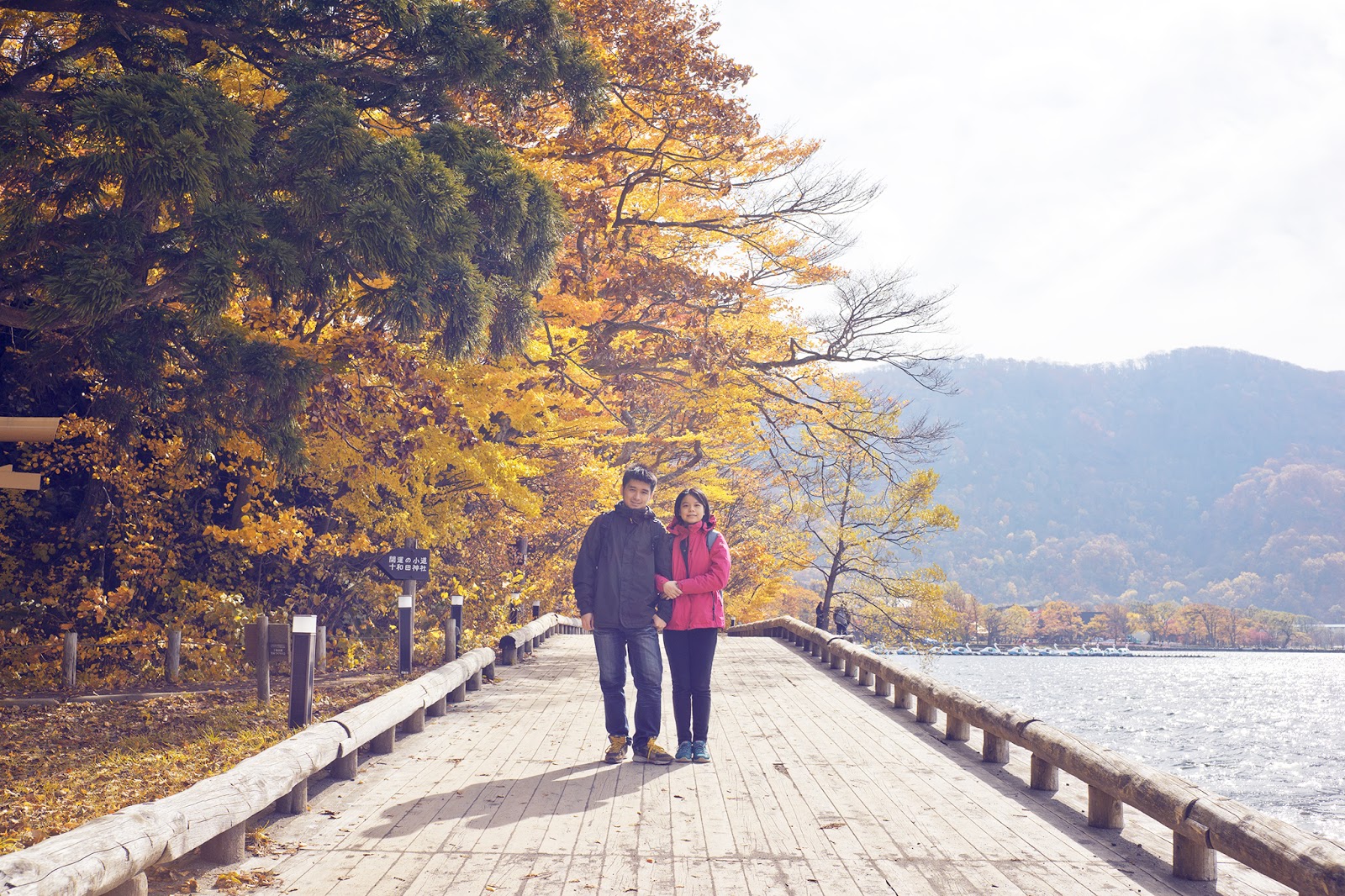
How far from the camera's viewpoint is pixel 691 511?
709 centimetres

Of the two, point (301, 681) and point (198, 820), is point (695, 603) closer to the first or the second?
point (301, 681)

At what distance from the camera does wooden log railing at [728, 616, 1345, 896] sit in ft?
12.7

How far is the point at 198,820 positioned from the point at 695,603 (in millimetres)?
3417

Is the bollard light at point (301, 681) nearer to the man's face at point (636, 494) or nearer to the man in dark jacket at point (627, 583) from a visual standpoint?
the man in dark jacket at point (627, 583)

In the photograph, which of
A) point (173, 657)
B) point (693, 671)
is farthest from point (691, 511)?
point (173, 657)

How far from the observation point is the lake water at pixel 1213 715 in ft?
130

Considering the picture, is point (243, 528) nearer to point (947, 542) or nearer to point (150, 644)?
point (150, 644)

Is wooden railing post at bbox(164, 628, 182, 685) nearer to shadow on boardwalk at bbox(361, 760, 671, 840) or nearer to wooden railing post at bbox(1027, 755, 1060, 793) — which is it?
shadow on boardwalk at bbox(361, 760, 671, 840)

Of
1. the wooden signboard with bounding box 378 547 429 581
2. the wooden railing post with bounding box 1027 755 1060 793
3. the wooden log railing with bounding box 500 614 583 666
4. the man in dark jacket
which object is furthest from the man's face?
the wooden log railing with bounding box 500 614 583 666

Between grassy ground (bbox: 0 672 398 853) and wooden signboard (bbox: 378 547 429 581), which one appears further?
wooden signboard (bbox: 378 547 429 581)

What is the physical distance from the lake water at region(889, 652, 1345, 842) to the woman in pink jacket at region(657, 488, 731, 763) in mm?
5591

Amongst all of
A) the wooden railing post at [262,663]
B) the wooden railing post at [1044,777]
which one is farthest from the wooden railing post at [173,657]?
the wooden railing post at [1044,777]

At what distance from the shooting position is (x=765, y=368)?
1808 cm

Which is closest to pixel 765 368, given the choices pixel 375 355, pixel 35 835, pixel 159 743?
pixel 375 355
